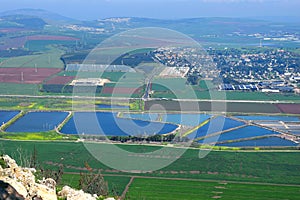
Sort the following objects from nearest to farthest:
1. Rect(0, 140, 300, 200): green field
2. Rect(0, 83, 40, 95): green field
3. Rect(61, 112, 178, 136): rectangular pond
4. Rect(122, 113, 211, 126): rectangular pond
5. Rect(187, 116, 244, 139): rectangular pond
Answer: Rect(0, 140, 300, 200): green field
Rect(187, 116, 244, 139): rectangular pond
Rect(61, 112, 178, 136): rectangular pond
Rect(122, 113, 211, 126): rectangular pond
Rect(0, 83, 40, 95): green field

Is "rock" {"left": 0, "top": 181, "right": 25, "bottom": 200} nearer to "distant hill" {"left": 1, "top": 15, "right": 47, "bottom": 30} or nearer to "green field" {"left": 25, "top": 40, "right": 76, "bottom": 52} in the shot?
"green field" {"left": 25, "top": 40, "right": 76, "bottom": 52}

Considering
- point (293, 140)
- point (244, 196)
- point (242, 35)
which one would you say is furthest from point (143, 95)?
point (242, 35)

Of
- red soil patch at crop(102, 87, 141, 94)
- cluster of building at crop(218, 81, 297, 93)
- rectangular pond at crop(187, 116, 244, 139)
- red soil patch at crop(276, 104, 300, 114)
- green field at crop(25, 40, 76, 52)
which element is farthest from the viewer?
green field at crop(25, 40, 76, 52)

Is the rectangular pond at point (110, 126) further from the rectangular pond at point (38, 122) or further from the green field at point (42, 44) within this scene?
the green field at point (42, 44)

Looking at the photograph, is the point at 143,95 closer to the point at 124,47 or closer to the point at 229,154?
the point at 229,154

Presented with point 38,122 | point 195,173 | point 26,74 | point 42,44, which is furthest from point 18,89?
point 42,44

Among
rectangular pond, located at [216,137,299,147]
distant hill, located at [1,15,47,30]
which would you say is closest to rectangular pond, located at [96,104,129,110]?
rectangular pond, located at [216,137,299,147]

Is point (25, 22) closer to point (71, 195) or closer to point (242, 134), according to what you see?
point (242, 134)
